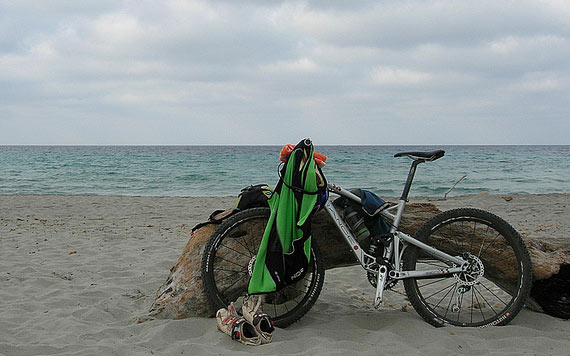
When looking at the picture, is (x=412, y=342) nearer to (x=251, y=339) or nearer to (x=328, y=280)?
(x=251, y=339)

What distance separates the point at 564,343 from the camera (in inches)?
134

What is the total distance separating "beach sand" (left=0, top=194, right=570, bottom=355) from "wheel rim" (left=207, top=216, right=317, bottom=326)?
0.78 ft

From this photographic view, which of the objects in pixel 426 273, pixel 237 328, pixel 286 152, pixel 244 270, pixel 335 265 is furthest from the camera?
pixel 335 265

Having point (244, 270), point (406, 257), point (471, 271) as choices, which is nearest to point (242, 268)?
point (244, 270)

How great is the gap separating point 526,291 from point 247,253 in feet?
7.83

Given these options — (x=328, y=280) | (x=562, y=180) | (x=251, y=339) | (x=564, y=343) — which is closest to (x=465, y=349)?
(x=564, y=343)

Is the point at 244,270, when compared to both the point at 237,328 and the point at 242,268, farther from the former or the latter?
the point at 237,328

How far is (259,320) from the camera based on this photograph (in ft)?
11.6

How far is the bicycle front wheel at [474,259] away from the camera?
381cm

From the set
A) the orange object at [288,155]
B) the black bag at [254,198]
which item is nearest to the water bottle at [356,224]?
the orange object at [288,155]

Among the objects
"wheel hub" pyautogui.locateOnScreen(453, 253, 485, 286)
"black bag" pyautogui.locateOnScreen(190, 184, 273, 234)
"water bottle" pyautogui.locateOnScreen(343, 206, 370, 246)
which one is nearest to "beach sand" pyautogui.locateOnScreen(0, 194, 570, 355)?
"wheel hub" pyautogui.locateOnScreen(453, 253, 485, 286)

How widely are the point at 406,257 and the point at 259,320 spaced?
4.33 feet

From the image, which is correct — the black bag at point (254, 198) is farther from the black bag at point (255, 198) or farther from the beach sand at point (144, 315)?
the beach sand at point (144, 315)

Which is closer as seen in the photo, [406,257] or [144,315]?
[406,257]
